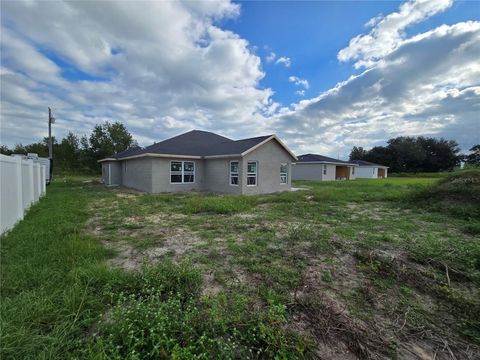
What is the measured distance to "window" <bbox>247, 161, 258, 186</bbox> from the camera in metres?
13.4

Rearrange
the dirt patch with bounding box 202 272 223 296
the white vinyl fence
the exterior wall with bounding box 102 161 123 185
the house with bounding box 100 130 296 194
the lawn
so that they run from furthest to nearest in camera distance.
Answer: the exterior wall with bounding box 102 161 123 185, the house with bounding box 100 130 296 194, the white vinyl fence, the dirt patch with bounding box 202 272 223 296, the lawn

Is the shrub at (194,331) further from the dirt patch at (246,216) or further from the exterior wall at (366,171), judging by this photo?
the exterior wall at (366,171)

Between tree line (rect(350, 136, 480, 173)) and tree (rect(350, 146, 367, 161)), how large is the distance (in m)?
4.60

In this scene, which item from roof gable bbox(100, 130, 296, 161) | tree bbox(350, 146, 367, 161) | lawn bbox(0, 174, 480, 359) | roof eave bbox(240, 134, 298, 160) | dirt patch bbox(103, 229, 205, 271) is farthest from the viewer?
tree bbox(350, 146, 367, 161)

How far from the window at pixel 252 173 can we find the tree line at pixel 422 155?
46.6 metres

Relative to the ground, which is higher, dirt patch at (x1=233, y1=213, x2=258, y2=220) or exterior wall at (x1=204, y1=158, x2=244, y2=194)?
exterior wall at (x1=204, y1=158, x2=244, y2=194)

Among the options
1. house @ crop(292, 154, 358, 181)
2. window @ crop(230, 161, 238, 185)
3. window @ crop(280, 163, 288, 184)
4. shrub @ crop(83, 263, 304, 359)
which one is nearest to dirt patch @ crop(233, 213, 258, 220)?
shrub @ crop(83, 263, 304, 359)

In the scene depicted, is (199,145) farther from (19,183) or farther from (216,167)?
(19,183)

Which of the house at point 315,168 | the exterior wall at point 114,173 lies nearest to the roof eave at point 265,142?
the house at point 315,168

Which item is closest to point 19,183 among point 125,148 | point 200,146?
point 200,146

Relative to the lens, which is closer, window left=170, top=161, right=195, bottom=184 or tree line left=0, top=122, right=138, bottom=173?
window left=170, top=161, right=195, bottom=184

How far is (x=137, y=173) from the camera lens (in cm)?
1530

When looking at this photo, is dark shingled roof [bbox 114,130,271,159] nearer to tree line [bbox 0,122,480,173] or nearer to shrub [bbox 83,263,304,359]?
shrub [bbox 83,263,304,359]

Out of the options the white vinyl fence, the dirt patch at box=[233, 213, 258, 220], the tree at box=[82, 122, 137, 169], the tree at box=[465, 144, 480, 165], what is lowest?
the dirt patch at box=[233, 213, 258, 220]
